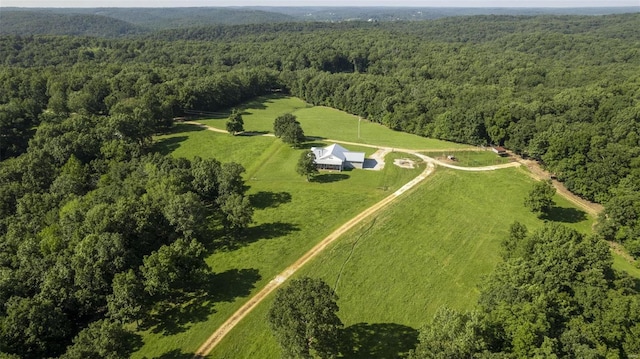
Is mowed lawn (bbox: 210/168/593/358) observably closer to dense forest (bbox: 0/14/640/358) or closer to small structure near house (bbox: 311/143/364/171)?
dense forest (bbox: 0/14/640/358)

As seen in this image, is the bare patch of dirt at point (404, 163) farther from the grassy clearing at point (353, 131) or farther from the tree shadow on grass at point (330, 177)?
the tree shadow on grass at point (330, 177)

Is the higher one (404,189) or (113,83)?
(113,83)

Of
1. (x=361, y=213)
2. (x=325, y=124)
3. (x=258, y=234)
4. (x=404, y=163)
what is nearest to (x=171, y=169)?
(x=258, y=234)

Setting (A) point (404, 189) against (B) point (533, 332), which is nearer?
(B) point (533, 332)

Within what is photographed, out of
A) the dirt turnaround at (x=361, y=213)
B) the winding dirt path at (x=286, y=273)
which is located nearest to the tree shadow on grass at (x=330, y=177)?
the dirt turnaround at (x=361, y=213)

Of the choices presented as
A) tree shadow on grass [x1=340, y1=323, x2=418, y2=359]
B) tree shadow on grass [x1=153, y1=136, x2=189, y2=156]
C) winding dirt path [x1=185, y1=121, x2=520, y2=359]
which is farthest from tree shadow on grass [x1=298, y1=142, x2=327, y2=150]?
tree shadow on grass [x1=340, y1=323, x2=418, y2=359]

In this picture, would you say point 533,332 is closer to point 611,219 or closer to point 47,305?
point 611,219

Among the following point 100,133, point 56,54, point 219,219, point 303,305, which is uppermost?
point 56,54

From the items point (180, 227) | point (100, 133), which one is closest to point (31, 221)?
point (180, 227)
